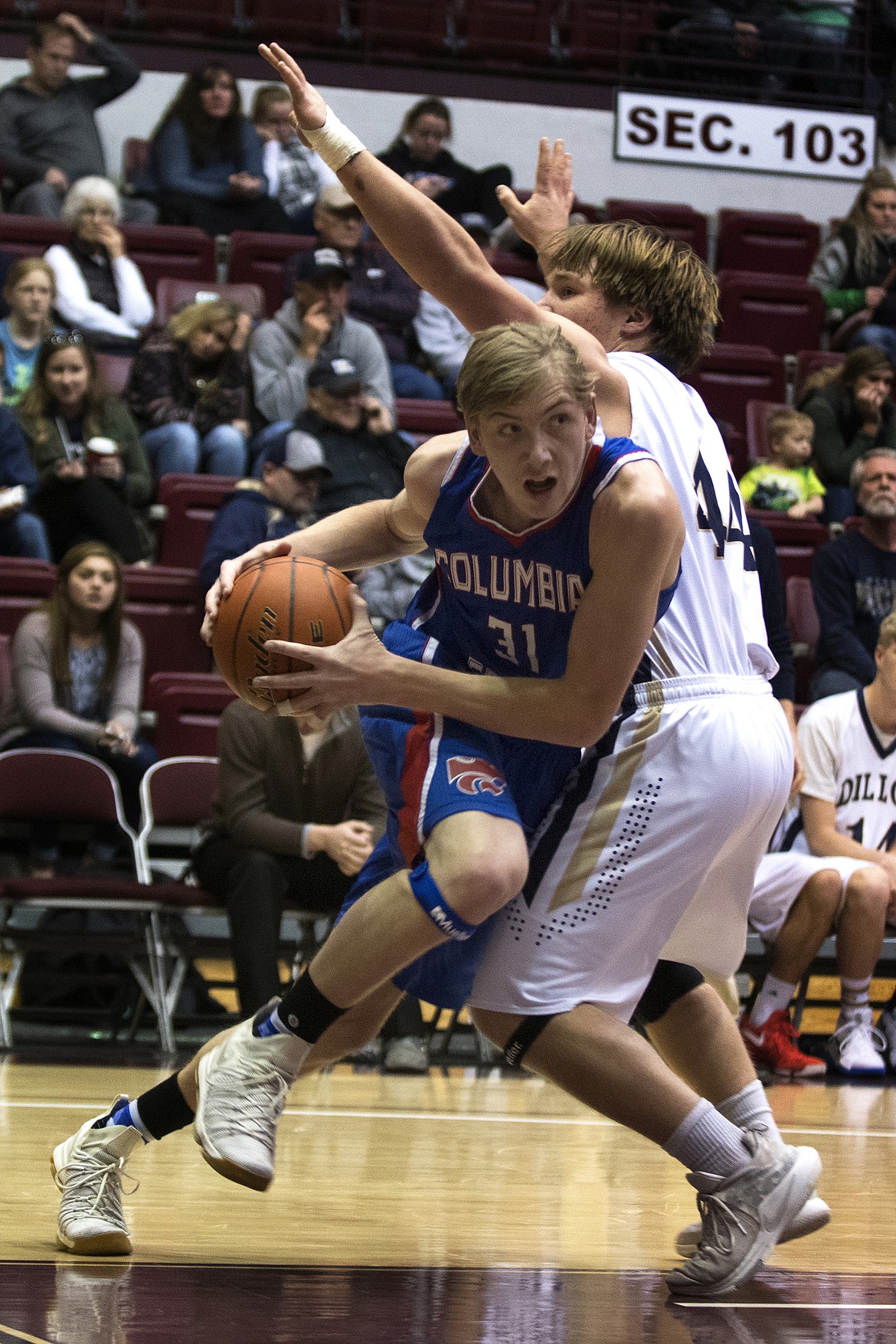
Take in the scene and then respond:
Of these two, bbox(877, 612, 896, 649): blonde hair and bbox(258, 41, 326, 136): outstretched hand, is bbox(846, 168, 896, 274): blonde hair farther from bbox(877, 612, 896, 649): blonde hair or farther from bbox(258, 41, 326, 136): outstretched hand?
bbox(258, 41, 326, 136): outstretched hand

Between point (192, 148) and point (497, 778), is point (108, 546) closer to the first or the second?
point (192, 148)

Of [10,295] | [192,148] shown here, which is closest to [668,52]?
[192,148]

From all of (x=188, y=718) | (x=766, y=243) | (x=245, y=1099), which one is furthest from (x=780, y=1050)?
(x=766, y=243)

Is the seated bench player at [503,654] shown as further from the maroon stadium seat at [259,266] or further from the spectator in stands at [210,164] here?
the spectator in stands at [210,164]

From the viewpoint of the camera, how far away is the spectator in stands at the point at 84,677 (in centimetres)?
617

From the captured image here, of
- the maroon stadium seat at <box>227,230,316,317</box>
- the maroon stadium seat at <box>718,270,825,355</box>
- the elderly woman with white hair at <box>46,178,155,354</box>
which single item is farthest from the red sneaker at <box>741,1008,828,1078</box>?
the maroon stadium seat at <box>718,270,825,355</box>

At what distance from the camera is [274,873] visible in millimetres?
5398

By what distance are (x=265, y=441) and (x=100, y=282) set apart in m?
1.83

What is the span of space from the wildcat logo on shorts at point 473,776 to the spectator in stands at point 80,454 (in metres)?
5.04

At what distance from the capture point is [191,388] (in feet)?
26.3

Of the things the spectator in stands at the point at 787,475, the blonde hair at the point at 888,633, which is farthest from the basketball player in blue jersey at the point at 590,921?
the spectator in stands at the point at 787,475

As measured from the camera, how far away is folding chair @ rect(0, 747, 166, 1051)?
17.8ft

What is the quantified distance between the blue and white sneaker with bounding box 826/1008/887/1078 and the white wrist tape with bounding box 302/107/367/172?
166 inches

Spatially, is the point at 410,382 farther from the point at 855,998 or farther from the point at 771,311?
the point at 855,998
